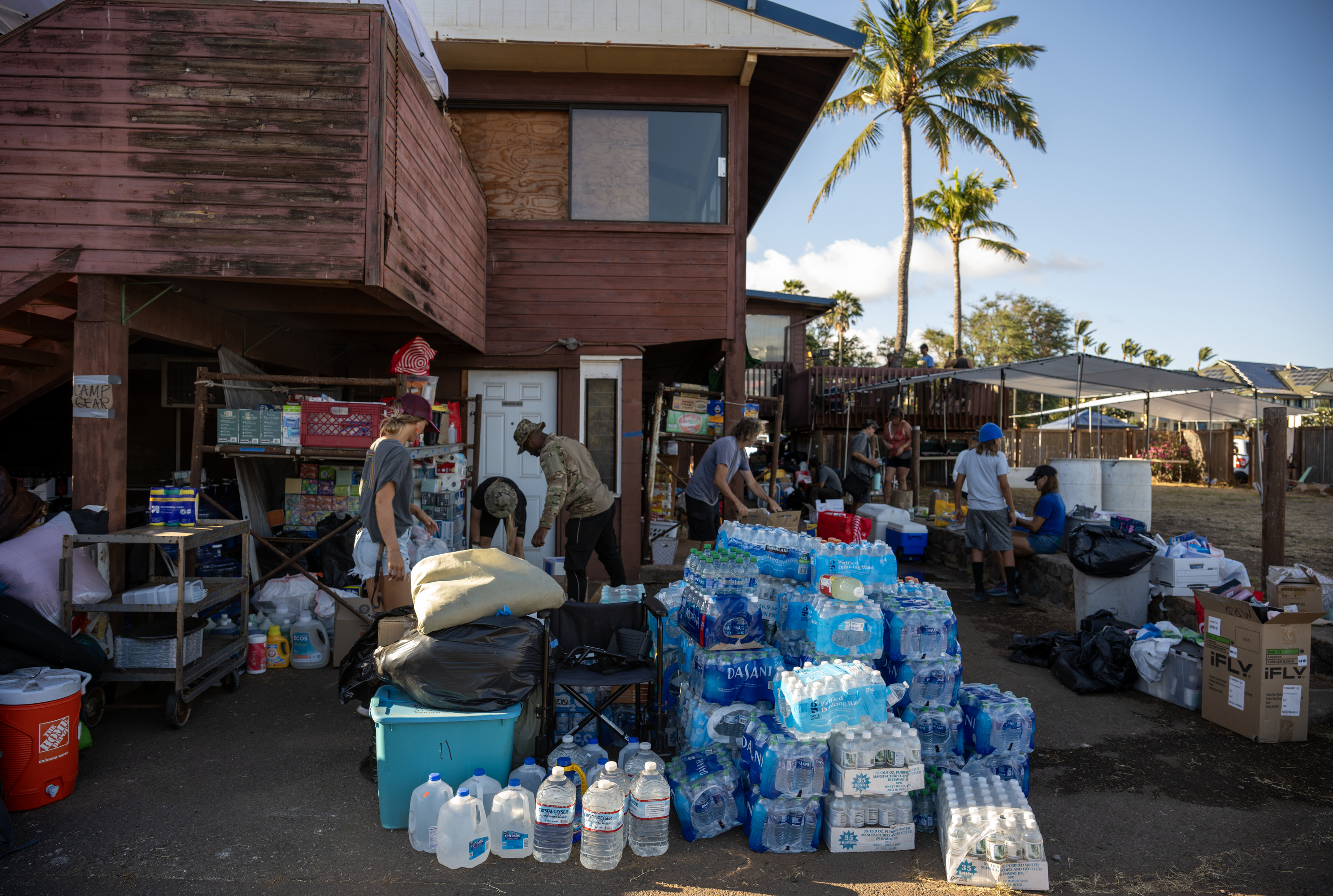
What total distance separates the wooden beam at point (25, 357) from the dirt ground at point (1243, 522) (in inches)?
491

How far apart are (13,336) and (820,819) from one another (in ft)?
25.1

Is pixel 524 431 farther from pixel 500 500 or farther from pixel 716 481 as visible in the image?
pixel 716 481

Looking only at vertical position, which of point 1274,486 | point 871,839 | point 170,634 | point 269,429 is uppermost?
point 269,429

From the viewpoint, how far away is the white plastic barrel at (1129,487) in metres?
9.87

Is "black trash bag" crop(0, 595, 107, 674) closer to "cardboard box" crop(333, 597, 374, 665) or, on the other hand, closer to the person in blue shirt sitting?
"cardboard box" crop(333, 597, 374, 665)

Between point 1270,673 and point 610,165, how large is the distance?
8120 mm

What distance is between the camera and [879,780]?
136 inches

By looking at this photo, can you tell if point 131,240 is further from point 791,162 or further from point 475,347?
point 791,162

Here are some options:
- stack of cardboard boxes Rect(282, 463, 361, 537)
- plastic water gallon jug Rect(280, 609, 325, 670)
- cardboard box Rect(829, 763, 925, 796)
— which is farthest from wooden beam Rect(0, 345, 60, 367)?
cardboard box Rect(829, 763, 925, 796)

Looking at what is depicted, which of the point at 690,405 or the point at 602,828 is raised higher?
the point at 690,405

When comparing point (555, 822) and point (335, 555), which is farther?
point (335, 555)

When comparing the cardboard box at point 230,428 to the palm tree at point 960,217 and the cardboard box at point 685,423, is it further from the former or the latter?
the palm tree at point 960,217

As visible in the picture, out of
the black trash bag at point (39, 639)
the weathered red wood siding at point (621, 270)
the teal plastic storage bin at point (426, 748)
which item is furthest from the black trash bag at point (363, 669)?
the weathered red wood siding at point (621, 270)

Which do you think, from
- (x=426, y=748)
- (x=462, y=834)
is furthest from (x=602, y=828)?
(x=426, y=748)
